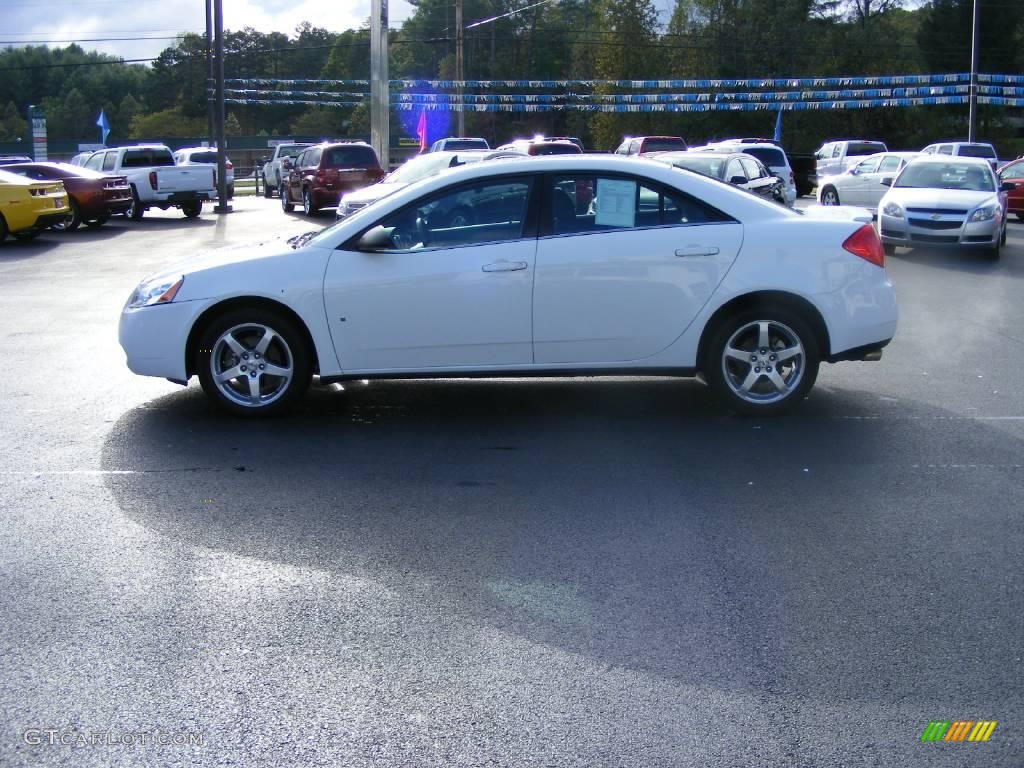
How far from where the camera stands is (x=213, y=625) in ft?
14.4

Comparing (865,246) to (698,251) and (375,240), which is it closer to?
(698,251)

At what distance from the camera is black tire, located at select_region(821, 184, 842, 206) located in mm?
24578

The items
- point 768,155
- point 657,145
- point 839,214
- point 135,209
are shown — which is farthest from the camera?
point 657,145

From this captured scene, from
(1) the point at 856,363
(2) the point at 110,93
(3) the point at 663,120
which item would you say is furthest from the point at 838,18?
(1) the point at 856,363

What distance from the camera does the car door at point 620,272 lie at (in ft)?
23.8

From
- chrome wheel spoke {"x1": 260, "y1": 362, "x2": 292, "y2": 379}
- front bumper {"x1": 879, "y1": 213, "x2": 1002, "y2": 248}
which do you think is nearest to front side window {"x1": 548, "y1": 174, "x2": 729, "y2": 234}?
chrome wheel spoke {"x1": 260, "y1": 362, "x2": 292, "y2": 379}

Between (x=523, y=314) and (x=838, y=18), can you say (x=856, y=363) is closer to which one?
(x=523, y=314)

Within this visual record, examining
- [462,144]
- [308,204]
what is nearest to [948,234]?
[308,204]

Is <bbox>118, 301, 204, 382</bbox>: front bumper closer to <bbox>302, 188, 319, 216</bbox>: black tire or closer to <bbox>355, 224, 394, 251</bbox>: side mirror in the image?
<bbox>355, 224, 394, 251</bbox>: side mirror

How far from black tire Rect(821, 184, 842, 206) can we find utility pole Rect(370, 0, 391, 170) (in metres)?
13.4

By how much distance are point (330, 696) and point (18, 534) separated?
7.69 ft

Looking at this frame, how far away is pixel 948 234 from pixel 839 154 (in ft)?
87.2

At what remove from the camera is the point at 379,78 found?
34469 mm

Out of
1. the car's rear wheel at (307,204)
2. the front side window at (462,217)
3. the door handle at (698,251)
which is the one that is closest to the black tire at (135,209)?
the car's rear wheel at (307,204)
